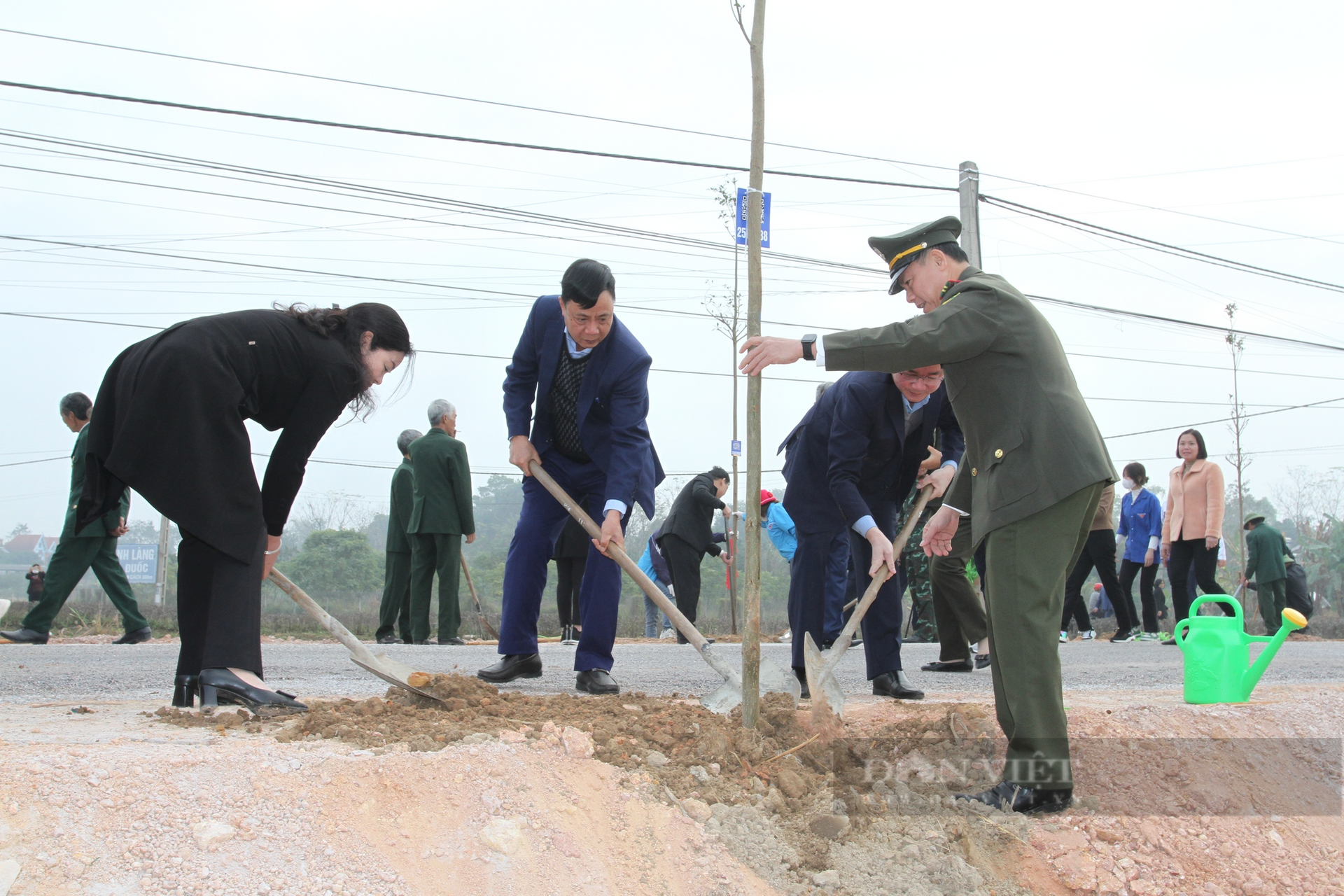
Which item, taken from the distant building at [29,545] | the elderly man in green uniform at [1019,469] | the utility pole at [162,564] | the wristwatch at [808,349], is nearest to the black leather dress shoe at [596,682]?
the elderly man in green uniform at [1019,469]

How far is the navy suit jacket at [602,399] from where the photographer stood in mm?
4105

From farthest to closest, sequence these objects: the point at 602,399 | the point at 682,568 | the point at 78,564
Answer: the point at 682,568, the point at 78,564, the point at 602,399

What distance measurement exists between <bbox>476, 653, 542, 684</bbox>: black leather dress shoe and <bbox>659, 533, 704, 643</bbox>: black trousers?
182 inches

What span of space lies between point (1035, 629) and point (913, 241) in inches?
49.6

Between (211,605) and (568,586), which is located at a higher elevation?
(211,605)

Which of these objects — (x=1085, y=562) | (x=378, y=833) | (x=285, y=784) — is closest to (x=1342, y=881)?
(x=378, y=833)

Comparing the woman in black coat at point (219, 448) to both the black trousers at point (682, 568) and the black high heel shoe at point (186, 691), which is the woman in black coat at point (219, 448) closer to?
the black high heel shoe at point (186, 691)

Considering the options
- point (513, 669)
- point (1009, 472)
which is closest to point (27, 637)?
point (513, 669)

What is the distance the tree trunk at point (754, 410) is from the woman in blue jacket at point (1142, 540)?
7.96 m

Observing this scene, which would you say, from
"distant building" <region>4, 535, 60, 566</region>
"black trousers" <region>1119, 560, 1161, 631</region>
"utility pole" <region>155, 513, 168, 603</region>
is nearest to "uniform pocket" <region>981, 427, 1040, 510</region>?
"black trousers" <region>1119, 560, 1161, 631</region>

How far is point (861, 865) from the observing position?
239 cm

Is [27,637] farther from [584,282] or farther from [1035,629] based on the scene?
[1035,629]

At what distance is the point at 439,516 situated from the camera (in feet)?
25.0

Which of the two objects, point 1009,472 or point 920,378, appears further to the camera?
point 920,378
